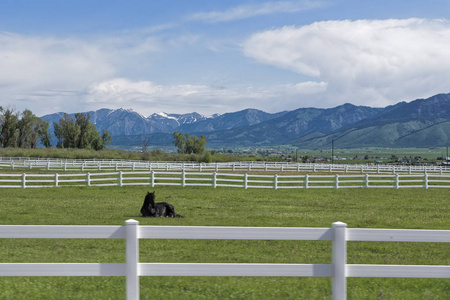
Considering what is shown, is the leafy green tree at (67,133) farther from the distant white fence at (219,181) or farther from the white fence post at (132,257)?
the white fence post at (132,257)

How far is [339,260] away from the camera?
245 inches

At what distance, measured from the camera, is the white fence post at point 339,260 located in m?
6.16

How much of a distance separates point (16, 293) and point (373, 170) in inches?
2276

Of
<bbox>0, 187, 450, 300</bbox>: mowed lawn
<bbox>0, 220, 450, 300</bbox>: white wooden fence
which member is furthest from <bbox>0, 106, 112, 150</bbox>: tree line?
<bbox>0, 220, 450, 300</bbox>: white wooden fence

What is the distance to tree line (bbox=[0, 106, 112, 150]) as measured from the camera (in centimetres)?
10788

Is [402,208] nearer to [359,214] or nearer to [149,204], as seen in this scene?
[359,214]

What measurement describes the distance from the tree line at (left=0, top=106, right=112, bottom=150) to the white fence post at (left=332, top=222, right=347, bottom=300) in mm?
110380

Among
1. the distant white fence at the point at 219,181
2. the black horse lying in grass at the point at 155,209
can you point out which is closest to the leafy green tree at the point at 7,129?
the distant white fence at the point at 219,181

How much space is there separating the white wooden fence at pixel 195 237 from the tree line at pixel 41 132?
109317mm

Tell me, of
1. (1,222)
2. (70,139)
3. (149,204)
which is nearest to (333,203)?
(149,204)

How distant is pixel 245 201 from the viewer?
26.0 metres

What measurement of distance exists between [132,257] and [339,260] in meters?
2.46

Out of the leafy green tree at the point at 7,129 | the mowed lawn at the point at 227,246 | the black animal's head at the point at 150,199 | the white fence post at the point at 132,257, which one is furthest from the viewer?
the leafy green tree at the point at 7,129

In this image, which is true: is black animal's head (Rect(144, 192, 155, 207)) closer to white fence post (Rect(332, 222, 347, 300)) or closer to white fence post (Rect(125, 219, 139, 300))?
white fence post (Rect(125, 219, 139, 300))
